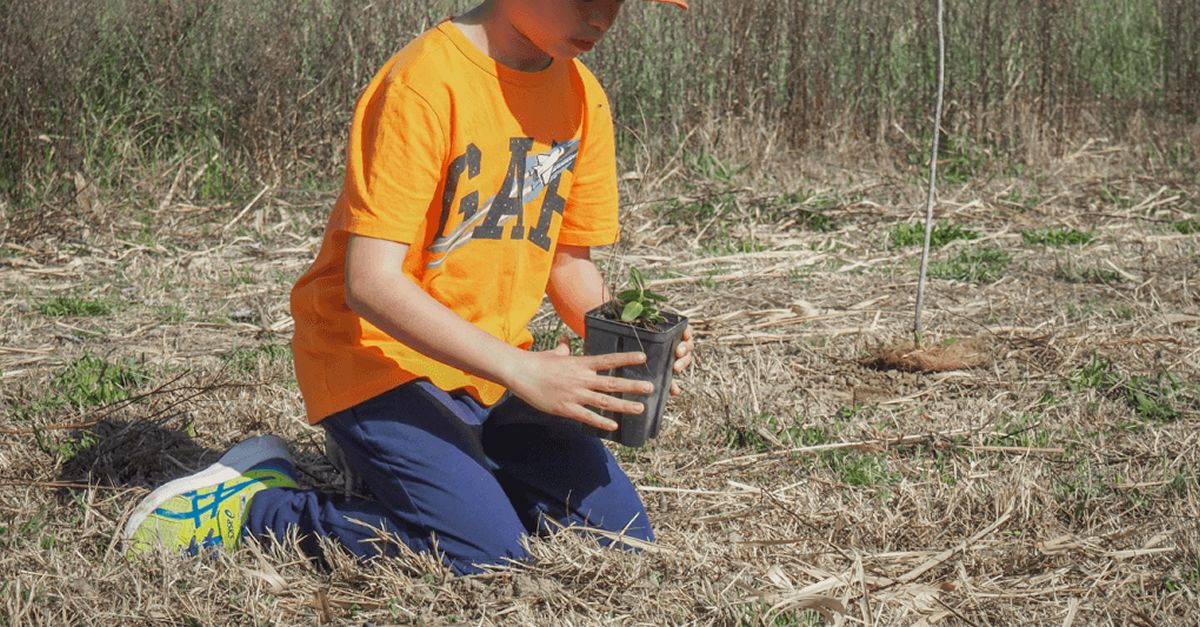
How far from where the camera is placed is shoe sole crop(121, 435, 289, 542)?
8.79 ft

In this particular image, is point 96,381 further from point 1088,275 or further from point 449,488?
point 1088,275

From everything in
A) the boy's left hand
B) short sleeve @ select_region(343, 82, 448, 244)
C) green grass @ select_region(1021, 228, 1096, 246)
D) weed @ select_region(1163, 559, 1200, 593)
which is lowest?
green grass @ select_region(1021, 228, 1096, 246)

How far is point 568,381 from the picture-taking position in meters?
2.31

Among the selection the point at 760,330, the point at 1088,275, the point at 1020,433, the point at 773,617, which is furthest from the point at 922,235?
the point at 773,617

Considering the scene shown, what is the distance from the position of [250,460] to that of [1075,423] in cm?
212

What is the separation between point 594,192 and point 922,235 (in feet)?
10.2

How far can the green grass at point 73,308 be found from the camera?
452 centimetres

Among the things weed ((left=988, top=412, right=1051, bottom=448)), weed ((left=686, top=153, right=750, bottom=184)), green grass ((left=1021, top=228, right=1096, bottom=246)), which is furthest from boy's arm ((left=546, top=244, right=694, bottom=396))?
weed ((left=686, top=153, right=750, bottom=184))

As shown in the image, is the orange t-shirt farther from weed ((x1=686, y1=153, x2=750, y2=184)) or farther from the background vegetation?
weed ((x1=686, y1=153, x2=750, y2=184))

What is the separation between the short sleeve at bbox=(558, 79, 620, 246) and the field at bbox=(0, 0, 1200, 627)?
2.13 feet

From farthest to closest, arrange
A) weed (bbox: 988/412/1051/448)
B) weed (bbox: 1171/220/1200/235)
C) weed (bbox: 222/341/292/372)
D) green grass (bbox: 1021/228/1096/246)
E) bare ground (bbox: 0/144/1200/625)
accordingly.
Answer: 1. weed (bbox: 1171/220/1200/235)
2. green grass (bbox: 1021/228/1096/246)
3. weed (bbox: 222/341/292/372)
4. weed (bbox: 988/412/1051/448)
5. bare ground (bbox: 0/144/1200/625)

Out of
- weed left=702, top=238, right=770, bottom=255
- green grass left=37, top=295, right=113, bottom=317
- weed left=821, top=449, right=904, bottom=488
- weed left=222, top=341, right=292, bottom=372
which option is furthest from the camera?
weed left=702, top=238, right=770, bottom=255

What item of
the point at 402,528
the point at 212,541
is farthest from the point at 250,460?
the point at 402,528

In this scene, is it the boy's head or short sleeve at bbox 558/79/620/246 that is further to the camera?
short sleeve at bbox 558/79/620/246
